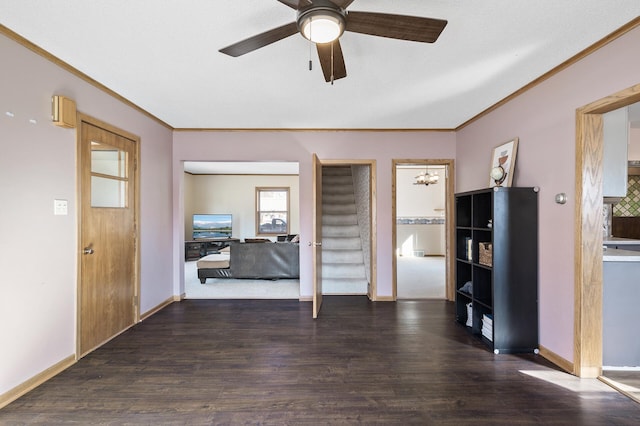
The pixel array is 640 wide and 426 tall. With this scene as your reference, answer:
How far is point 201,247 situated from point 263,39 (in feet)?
24.0

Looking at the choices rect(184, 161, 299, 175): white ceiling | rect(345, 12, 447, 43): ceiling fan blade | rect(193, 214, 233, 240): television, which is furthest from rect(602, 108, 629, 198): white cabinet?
rect(193, 214, 233, 240): television

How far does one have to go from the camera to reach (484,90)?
9.66 feet

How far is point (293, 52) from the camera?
2266 mm

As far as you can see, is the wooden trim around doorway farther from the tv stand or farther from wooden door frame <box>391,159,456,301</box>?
the tv stand

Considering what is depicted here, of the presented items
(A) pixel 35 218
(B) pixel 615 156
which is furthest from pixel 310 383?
(B) pixel 615 156

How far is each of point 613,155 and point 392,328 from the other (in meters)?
2.54

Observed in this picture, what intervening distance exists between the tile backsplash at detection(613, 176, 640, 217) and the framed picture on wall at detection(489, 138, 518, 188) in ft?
11.3

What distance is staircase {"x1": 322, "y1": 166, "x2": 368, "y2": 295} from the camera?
4.81 meters

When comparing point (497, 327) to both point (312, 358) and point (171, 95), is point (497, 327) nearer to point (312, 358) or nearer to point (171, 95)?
point (312, 358)

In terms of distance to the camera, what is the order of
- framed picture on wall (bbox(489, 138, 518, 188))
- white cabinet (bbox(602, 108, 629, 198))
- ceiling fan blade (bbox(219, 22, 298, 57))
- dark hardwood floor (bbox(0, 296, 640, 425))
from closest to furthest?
ceiling fan blade (bbox(219, 22, 298, 57)) < dark hardwood floor (bbox(0, 296, 640, 425)) < white cabinet (bbox(602, 108, 629, 198)) < framed picture on wall (bbox(489, 138, 518, 188))

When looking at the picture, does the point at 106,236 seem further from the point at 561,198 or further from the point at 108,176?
the point at 561,198

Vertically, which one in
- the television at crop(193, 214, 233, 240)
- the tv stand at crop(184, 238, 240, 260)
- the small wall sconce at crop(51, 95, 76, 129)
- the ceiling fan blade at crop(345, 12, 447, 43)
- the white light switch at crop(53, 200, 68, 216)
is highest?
the ceiling fan blade at crop(345, 12, 447, 43)

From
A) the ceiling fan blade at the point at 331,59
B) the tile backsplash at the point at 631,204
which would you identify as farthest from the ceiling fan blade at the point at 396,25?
the tile backsplash at the point at 631,204

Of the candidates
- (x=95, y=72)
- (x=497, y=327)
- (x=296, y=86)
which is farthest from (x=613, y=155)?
(x=95, y=72)
